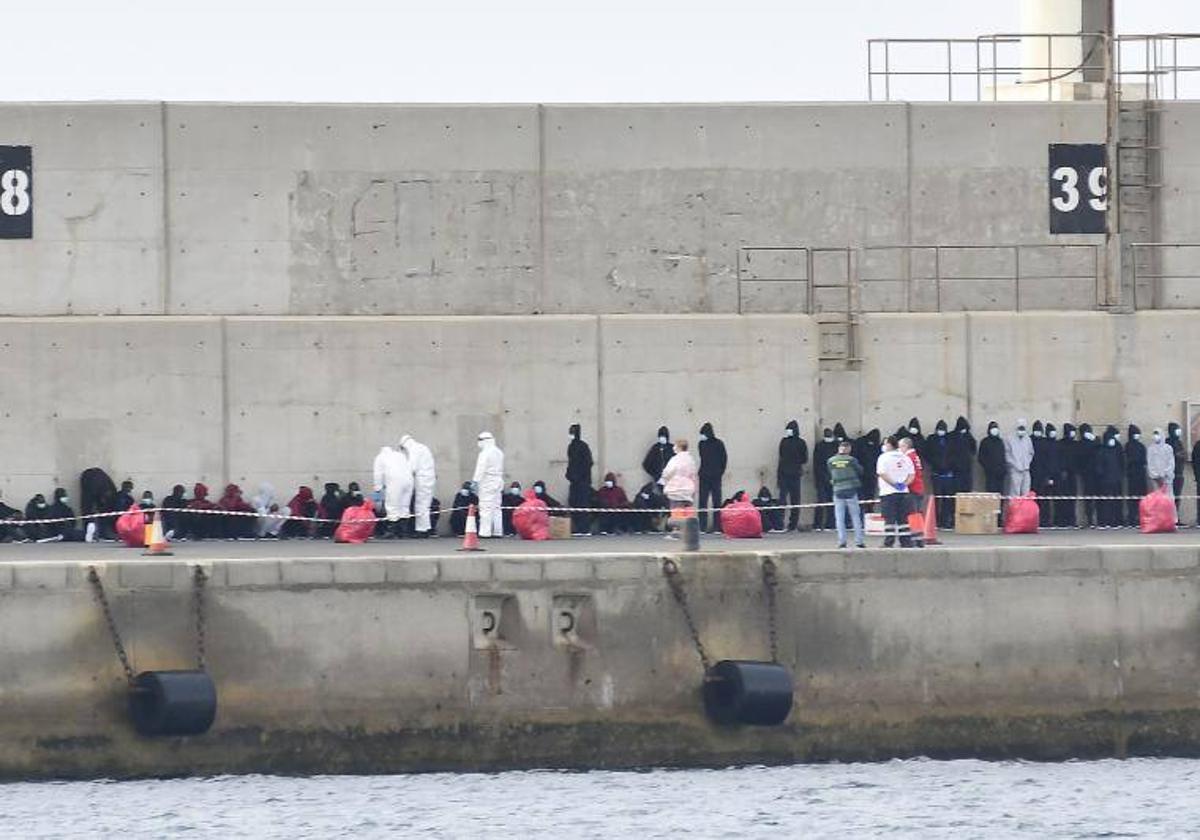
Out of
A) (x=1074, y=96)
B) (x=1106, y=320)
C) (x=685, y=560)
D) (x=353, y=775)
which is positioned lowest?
(x=353, y=775)

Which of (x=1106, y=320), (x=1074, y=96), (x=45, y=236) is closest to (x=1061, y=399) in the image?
(x=1106, y=320)

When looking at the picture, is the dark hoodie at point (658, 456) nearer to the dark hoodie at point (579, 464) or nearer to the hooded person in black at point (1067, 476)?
the dark hoodie at point (579, 464)

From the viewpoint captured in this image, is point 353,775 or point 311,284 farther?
point 311,284

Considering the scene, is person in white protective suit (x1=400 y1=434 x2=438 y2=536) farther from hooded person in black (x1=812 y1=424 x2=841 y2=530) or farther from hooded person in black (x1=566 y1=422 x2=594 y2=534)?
hooded person in black (x1=812 y1=424 x2=841 y2=530)

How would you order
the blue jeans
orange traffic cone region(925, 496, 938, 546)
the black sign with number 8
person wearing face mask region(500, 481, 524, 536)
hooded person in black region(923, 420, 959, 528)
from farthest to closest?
hooded person in black region(923, 420, 959, 528) → the black sign with number 8 → person wearing face mask region(500, 481, 524, 536) → orange traffic cone region(925, 496, 938, 546) → the blue jeans

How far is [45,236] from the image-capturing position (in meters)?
45.3

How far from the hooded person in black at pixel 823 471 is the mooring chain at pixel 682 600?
9.34 meters

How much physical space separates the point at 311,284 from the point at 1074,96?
11.8 metres

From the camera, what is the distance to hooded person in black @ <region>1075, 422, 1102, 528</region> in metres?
46.0

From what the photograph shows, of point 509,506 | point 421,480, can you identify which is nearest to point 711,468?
point 509,506

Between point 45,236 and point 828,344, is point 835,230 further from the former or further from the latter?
point 45,236

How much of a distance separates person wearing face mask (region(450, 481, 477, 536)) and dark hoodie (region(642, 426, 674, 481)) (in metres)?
2.44

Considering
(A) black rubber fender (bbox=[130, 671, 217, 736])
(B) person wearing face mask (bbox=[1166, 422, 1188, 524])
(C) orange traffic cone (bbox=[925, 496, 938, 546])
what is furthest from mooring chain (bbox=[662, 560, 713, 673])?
(B) person wearing face mask (bbox=[1166, 422, 1188, 524])

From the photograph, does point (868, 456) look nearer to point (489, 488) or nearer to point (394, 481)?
point (489, 488)
